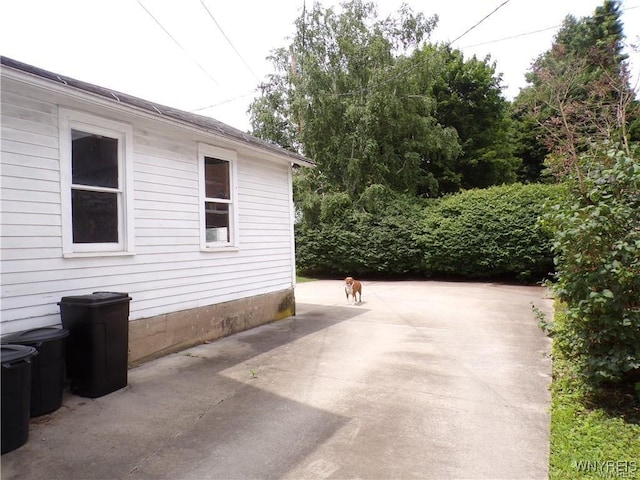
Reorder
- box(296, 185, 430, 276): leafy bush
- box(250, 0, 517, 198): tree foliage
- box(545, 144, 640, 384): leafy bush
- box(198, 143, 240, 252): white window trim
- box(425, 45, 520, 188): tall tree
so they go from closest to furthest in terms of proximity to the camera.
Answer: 1. box(545, 144, 640, 384): leafy bush
2. box(198, 143, 240, 252): white window trim
3. box(296, 185, 430, 276): leafy bush
4. box(250, 0, 517, 198): tree foliage
5. box(425, 45, 520, 188): tall tree

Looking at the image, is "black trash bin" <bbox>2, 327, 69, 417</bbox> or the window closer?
"black trash bin" <bbox>2, 327, 69, 417</bbox>

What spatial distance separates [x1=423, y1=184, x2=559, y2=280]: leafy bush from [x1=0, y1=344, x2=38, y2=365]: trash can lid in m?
12.2

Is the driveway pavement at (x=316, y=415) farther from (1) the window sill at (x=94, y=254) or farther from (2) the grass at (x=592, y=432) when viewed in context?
(1) the window sill at (x=94, y=254)

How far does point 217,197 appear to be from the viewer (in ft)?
20.5

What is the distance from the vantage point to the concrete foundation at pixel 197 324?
4.86 metres

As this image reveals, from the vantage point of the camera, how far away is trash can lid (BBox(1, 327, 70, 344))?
10.7 feet

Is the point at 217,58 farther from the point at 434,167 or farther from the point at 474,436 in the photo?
the point at 434,167

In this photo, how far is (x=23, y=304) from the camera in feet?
12.0

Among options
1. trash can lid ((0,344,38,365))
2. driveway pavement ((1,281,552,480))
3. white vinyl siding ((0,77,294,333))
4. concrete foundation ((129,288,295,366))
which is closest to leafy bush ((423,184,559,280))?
driveway pavement ((1,281,552,480))

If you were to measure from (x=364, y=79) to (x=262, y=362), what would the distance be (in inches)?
568

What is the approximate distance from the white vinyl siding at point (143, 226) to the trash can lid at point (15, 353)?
2.28ft
